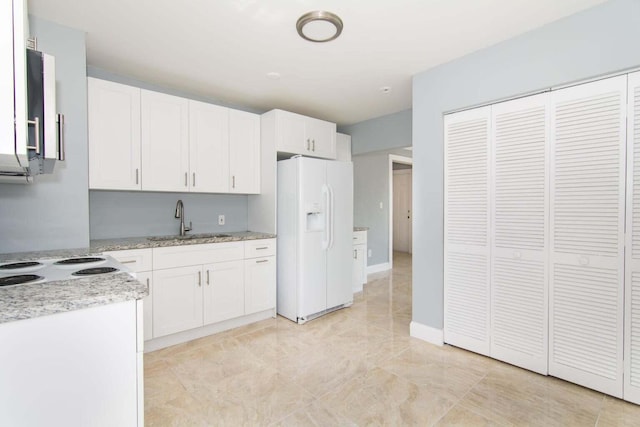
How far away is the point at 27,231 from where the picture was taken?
7.07 ft

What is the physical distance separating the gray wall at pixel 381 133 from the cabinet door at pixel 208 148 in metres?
2.03

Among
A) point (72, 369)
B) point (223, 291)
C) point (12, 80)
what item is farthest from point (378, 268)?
point (12, 80)

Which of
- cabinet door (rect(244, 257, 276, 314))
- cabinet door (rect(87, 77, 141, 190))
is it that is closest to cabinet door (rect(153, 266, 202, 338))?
cabinet door (rect(244, 257, 276, 314))

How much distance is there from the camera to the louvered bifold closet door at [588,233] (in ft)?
6.42

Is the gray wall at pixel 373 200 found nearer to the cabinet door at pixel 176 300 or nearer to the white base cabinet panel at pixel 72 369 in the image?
the cabinet door at pixel 176 300

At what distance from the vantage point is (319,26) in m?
2.14

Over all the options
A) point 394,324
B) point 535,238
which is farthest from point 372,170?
point 535,238

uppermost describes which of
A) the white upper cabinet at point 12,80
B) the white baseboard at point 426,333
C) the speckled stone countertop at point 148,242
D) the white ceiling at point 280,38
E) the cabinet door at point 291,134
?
the white ceiling at point 280,38

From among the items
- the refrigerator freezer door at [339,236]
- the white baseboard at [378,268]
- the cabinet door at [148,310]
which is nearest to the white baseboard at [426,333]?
the refrigerator freezer door at [339,236]

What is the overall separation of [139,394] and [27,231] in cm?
172

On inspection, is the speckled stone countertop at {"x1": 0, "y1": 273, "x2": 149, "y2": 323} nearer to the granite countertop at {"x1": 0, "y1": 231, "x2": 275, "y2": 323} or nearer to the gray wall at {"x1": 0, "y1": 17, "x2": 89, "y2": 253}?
the granite countertop at {"x1": 0, "y1": 231, "x2": 275, "y2": 323}

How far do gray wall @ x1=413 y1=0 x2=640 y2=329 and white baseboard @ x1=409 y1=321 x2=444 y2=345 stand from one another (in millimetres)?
45

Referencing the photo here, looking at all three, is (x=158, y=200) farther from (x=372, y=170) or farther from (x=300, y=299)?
(x=372, y=170)

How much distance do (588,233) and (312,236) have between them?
2285 mm
